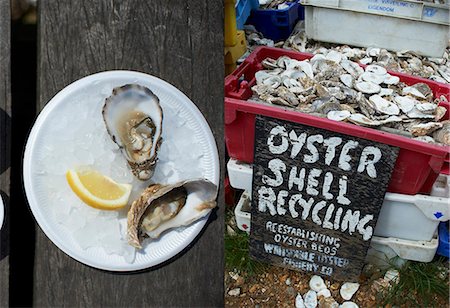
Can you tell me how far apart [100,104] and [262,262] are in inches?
28.3

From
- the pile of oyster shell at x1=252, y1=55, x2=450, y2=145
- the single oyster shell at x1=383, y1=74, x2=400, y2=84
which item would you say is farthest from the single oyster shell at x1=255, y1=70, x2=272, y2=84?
the single oyster shell at x1=383, y1=74, x2=400, y2=84

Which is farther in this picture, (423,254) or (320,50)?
(320,50)

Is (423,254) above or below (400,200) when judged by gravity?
below

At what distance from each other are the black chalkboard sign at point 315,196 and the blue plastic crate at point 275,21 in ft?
2.11

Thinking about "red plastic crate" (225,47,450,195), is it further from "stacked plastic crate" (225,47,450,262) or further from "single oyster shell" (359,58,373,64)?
"single oyster shell" (359,58,373,64)

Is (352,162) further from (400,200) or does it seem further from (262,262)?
(262,262)

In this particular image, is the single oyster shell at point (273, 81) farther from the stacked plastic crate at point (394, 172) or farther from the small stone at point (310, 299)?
the small stone at point (310, 299)

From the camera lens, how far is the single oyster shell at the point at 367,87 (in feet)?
5.49

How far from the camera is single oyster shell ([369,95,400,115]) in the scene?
5.30 ft

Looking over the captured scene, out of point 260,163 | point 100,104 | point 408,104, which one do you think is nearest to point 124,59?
point 100,104

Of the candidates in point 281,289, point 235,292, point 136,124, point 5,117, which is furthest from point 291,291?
point 5,117

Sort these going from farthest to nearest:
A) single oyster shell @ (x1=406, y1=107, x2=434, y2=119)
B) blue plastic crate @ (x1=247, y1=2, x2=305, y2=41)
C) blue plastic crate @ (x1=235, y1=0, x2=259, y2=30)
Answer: blue plastic crate @ (x1=247, y1=2, x2=305, y2=41) < blue plastic crate @ (x1=235, y1=0, x2=259, y2=30) < single oyster shell @ (x1=406, y1=107, x2=434, y2=119)

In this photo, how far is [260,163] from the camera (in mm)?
1626

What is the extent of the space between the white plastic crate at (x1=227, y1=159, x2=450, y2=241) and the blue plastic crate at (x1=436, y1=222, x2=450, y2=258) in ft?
0.15
